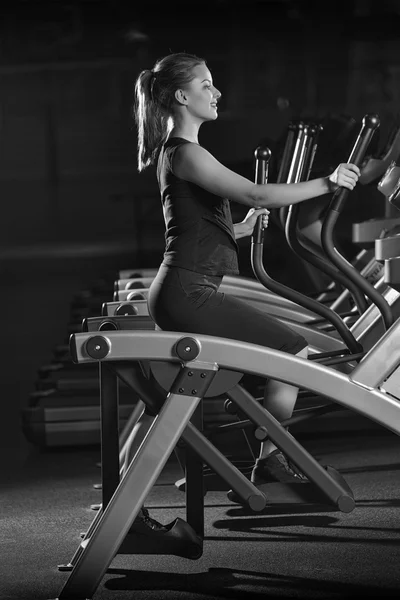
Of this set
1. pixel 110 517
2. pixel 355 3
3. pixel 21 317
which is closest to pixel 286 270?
pixel 355 3

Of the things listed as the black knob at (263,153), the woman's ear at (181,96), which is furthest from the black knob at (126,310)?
the woman's ear at (181,96)

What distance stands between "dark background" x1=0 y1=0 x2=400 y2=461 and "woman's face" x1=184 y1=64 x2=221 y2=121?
148 inches

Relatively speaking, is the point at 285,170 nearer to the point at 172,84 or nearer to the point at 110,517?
the point at 172,84

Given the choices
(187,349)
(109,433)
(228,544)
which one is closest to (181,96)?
(187,349)

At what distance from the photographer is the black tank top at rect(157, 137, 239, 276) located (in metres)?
2.25

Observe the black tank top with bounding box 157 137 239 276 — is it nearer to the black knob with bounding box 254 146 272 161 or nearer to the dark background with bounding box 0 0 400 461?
the black knob with bounding box 254 146 272 161

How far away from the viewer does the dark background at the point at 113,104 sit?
21.4 ft

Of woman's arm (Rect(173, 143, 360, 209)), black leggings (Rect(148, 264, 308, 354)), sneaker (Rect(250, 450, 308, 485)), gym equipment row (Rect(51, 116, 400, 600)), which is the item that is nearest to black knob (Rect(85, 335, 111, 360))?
gym equipment row (Rect(51, 116, 400, 600))

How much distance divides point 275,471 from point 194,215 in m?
0.80

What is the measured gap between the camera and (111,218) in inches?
297

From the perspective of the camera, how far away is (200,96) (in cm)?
229

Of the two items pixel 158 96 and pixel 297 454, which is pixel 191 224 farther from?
pixel 297 454

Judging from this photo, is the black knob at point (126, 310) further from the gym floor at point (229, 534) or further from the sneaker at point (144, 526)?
the sneaker at point (144, 526)

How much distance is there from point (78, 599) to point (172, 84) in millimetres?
1222
